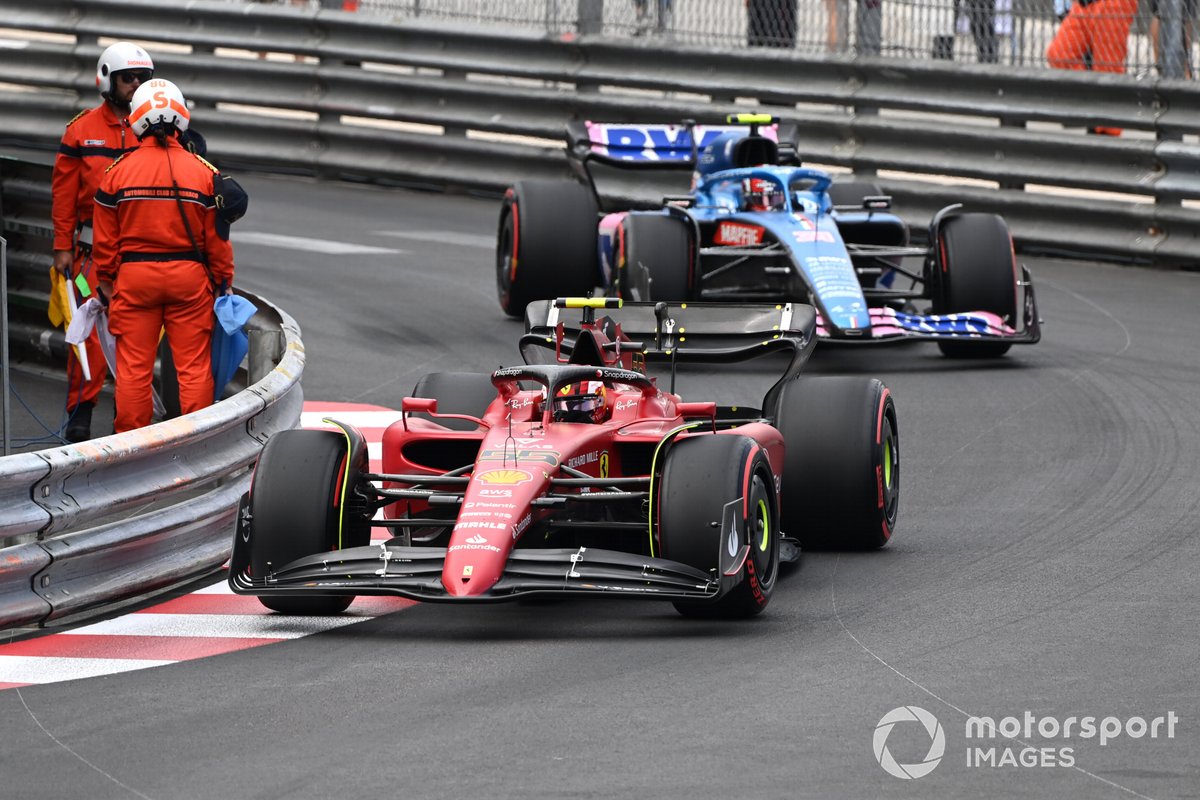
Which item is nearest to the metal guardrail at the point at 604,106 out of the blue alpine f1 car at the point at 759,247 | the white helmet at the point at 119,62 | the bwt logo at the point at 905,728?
the blue alpine f1 car at the point at 759,247

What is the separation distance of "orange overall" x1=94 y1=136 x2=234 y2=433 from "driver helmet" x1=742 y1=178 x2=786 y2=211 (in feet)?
16.1

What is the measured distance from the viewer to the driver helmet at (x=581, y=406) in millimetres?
7969

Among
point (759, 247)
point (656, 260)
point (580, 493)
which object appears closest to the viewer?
point (580, 493)

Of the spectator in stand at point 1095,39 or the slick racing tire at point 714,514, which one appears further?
the spectator in stand at point 1095,39

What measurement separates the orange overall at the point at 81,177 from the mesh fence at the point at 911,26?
8569mm

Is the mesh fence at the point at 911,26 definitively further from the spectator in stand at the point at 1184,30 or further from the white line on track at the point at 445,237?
the white line on track at the point at 445,237

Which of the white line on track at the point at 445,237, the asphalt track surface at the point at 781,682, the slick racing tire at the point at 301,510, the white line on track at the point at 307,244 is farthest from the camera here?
the white line on track at the point at 445,237

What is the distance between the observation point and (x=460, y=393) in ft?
29.3

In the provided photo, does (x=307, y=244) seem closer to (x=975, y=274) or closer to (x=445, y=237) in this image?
(x=445, y=237)

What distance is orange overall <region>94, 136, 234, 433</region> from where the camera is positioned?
31.7ft

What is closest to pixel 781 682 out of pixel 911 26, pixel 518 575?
pixel 518 575

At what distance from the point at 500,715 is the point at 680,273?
24.1 feet

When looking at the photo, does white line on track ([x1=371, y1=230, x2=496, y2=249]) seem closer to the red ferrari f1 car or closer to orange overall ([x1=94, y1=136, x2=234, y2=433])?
orange overall ([x1=94, y1=136, x2=234, y2=433])

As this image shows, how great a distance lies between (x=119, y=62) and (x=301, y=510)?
425 cm
